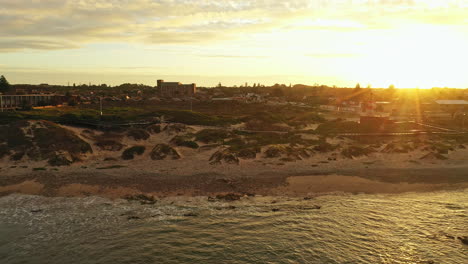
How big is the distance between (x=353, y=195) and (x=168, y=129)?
2927 cm

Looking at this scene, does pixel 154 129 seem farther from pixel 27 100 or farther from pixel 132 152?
pixel 27 100

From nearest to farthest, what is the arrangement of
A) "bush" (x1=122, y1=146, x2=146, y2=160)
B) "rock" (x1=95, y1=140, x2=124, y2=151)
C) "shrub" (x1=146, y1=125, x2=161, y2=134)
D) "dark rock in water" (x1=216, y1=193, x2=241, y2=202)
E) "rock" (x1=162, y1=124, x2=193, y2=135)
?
"dark rock in water" (x1=216, y1=193, x2=241, y2=202), "bush" (x1=122, y1=146, x2=146, y2=160), "rock" (x1=95, y1=140, x2=124, y2=151), "shrub" (x1=146, y1=125, x2=161, y2=134), "rock" (x1=162, y1=124, x2=193, y2=135)

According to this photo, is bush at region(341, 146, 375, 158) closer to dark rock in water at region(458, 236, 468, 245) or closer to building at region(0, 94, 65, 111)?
dark rock in water at region(458, 236, 468, 245)

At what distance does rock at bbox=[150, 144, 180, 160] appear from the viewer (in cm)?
3722

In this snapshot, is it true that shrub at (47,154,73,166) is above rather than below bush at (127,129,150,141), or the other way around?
below

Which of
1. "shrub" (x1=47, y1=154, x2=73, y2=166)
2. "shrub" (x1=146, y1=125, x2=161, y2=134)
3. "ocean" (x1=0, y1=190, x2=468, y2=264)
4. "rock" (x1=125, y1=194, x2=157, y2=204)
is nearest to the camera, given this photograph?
"ocean" (x1=0, y1=190, x2=468, y2=264)

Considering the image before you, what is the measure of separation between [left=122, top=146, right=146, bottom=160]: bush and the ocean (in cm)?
1168

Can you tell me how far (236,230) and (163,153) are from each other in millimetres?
19092

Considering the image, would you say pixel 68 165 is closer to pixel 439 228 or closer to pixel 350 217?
pixel 350 217

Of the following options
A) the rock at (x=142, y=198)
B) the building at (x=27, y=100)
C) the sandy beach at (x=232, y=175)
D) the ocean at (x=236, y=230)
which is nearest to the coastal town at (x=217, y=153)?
the sandy beach at (x=232, y=175)

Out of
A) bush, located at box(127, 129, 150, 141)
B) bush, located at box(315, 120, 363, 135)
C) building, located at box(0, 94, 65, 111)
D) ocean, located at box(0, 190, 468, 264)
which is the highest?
building, located at box(0, 94, 65, 111)

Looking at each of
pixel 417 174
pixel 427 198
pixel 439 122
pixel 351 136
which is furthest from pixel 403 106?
pixel 427 198

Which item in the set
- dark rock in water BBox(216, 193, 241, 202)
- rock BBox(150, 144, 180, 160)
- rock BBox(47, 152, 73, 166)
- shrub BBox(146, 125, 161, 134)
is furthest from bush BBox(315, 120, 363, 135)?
rock BBox(47, 152, 73, 166)

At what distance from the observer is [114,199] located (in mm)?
25844
